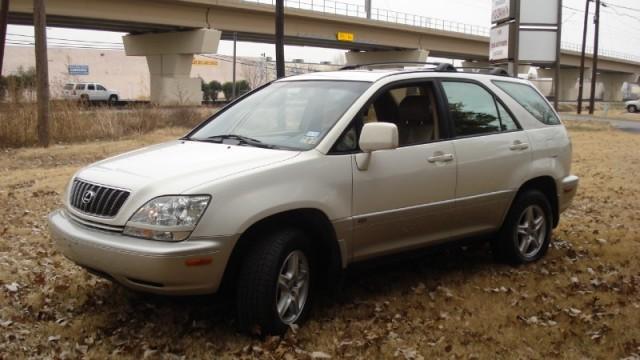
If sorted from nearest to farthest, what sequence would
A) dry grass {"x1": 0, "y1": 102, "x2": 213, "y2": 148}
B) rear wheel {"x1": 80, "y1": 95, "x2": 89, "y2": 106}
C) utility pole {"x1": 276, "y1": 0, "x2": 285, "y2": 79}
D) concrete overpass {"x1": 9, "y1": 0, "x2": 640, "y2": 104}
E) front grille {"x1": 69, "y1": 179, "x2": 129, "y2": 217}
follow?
front grille {"x1": 69, "y1": 179, "x2": 129, "y2": 217} < dry grass {"x1": 0, "y1": 102, "x2": 213, "y2": 148} < rear wheel {"x1": 80, "y1": 95, "x2": 89, "y2": 106} < utility pole {"x1": 276, "y1": 0, "x2": 285, "y2": 79} < concrete overpass {"x1": 9, "y1": 0, "x2": 640, "y2": 104}

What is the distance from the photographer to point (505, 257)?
230 inches

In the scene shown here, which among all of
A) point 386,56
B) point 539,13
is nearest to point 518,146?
point 539,13

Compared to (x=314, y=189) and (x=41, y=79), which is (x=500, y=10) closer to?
(x=41, y=79)

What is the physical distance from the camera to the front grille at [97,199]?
12.7 ft

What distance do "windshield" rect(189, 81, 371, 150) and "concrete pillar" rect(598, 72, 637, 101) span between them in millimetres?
106880

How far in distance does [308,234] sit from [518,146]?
2.35m

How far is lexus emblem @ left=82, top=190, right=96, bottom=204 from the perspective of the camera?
403 centimetres

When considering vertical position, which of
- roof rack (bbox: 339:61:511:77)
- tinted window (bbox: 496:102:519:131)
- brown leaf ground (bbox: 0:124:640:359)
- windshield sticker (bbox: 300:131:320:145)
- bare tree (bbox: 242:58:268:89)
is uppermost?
bare tree (bbox: 242:58:268:89)

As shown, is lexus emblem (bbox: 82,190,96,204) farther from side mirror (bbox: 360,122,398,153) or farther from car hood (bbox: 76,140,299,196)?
side mirror (bbox: 360,122,398,153)

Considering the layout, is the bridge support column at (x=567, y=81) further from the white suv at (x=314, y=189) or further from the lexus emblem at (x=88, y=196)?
the lexus emblem at (x=88, y=196)

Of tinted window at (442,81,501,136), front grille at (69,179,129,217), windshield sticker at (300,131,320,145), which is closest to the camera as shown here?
front grille at (69,179,129,217)

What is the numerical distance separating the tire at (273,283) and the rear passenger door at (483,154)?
1555mm

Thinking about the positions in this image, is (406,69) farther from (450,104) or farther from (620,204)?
(620,204)

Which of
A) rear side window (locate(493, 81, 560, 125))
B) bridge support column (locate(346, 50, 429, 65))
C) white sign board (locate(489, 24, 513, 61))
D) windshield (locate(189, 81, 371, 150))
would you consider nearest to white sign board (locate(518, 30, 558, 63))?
white sign board (locate(489, 24, 513, 61))
